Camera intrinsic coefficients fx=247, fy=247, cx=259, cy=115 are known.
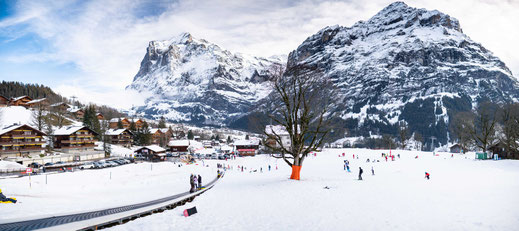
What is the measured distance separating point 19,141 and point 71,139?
12.1m

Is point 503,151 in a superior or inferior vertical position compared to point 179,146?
superior

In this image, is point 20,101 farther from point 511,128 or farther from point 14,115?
point 511,128

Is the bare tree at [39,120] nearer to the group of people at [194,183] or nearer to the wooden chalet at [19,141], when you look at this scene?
the wooden chalet at [19,141]

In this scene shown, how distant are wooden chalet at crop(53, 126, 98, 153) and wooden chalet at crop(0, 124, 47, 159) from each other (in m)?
7.46

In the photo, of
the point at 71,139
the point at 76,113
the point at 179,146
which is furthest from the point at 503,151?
the point at 76,113

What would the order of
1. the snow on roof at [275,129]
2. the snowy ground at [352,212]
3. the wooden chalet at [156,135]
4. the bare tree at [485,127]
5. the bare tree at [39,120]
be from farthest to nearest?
the wooden chalet at [156,135]
the bare tree at [39,120]
the bare tree at [485,127]
the snow on roof at [275,129]
the snowy ground at [352,212]

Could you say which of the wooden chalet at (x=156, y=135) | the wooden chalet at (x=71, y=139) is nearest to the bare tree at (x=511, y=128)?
the wooden chalet at (x=71, y=139)

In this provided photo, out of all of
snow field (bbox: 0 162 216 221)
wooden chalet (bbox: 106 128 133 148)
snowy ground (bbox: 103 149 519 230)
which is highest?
wooden chalet (bbox: 106 128 133 148)

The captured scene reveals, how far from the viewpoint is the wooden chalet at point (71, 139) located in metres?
67.4

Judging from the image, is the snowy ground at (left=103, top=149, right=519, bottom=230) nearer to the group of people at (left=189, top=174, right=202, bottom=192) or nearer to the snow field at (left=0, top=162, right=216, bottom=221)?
the group of people at (left=189, top=174, right=202, bottom=192)

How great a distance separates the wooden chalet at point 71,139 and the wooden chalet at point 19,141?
7.46 metres

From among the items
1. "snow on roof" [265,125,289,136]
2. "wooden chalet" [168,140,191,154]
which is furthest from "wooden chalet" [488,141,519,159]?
"wooden chalet" [168,140,191,154]

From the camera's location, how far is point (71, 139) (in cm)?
6781

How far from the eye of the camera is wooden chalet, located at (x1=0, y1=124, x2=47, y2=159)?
5425 cm
